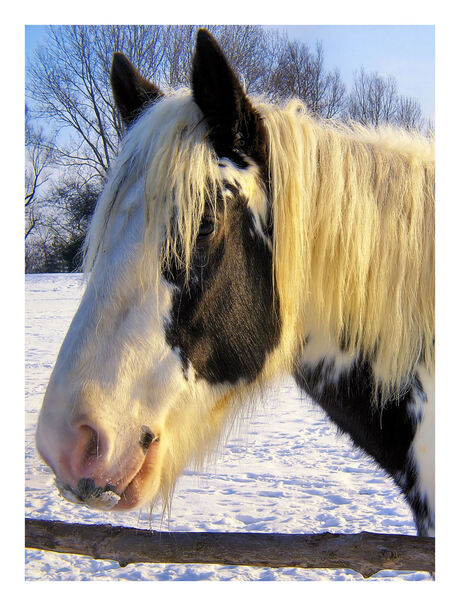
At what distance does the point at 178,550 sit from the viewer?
120cm

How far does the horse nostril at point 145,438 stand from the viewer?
1089mm

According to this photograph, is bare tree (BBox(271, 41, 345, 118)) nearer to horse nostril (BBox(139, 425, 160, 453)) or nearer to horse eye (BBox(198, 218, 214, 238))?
horse eye (BBox(198, 218, 214, 238))

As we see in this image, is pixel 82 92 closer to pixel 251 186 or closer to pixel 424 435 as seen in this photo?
pixel 251 186

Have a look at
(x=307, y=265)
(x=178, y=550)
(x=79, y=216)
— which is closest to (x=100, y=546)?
(x=178, y=550)

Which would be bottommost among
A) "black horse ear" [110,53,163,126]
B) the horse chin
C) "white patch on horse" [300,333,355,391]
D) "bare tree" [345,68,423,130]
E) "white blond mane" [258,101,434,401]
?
the horse chin

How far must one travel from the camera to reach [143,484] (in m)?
1.10

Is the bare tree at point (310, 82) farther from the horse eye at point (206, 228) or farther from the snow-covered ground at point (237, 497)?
the horse eye at point (206, 228)

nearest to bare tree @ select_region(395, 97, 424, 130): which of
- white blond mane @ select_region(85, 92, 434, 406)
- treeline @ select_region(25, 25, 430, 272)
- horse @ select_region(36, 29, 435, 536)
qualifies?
treeline @ select_region(25, 25, 430, 272)

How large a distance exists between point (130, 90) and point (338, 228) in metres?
0.68

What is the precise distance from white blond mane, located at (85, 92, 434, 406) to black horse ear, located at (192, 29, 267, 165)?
0.03 meters

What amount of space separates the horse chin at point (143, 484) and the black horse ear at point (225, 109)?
2.21 ft

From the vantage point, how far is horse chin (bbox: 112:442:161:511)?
3.57 feet

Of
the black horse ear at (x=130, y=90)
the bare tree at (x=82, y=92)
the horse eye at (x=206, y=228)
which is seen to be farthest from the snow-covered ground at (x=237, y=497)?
the horse eye at (x=206, y=228)
